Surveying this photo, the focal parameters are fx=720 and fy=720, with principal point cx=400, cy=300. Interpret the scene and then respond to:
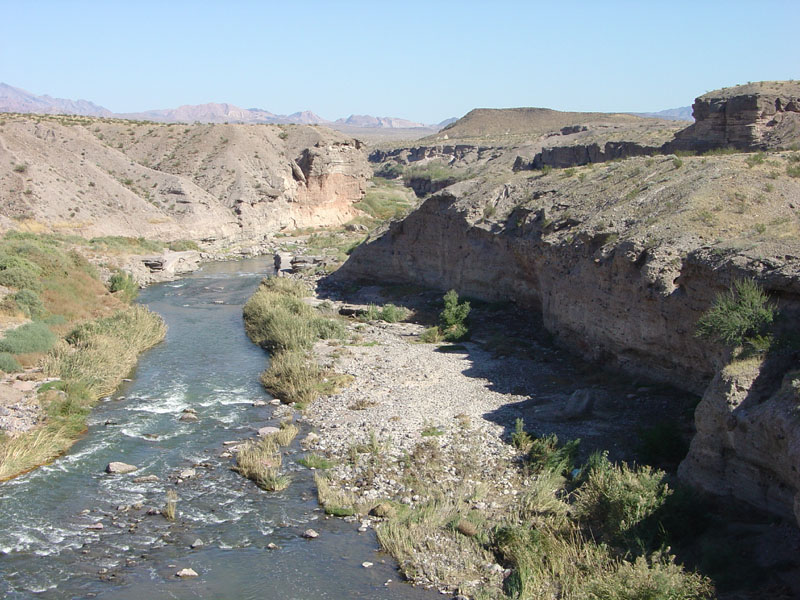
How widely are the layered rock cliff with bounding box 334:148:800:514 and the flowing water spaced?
5998 millimetres

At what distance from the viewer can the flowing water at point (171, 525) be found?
10547 mm

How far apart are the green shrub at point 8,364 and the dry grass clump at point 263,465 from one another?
801cm

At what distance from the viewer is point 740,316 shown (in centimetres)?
1254

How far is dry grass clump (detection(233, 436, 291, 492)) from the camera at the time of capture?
533 inches

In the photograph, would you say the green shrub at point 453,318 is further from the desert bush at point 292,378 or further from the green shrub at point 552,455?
the green shrub at point 552,455

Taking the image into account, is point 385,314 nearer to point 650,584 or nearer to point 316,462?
point 316,462

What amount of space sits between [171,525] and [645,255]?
12154mm

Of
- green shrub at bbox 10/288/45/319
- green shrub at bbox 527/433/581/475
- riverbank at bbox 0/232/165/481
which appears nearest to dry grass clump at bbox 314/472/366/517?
green shrub at bbox 527/433/581/475

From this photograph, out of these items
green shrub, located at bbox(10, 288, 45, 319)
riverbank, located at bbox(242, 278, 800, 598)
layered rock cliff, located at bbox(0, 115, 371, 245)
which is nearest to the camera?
riverbank, located at bbox(242, 278, 800, 598)

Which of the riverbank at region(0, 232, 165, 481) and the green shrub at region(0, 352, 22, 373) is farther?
the green shrub at region(0, 352, 22, 373)

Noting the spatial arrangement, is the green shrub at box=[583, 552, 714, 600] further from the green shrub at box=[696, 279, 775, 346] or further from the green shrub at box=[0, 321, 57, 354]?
the green shrub at box=[0, 321, 57, 354]

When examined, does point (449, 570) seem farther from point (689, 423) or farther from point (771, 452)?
point (689, 423)

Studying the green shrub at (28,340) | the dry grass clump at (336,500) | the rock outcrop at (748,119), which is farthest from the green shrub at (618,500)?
the rock outcrop at (748,119)

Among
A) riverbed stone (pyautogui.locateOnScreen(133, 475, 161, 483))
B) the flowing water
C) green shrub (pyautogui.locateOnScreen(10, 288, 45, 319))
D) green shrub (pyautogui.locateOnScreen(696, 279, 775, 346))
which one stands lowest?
the flowing water
